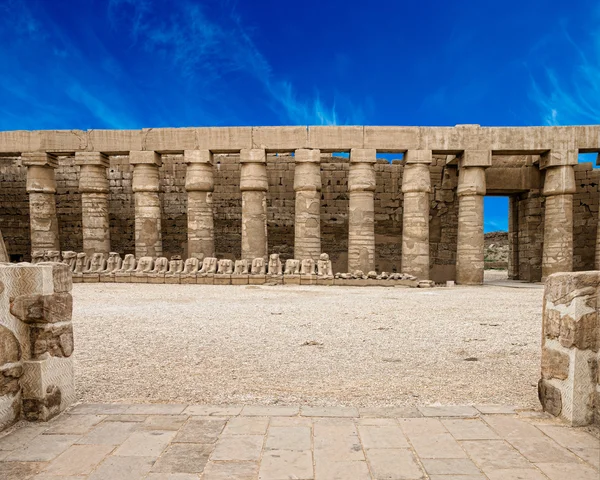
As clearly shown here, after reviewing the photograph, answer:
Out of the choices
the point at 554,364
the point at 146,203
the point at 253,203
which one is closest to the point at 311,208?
the point at 253,203

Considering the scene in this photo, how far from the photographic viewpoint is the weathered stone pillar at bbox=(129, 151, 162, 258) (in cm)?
1372

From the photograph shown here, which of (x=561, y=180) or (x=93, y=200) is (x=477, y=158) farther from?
(x=93, y=200)

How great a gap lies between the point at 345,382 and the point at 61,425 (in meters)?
2.26

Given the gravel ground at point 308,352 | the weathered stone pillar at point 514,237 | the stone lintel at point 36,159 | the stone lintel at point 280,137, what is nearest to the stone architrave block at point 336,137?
the stone lintel at point 280,137

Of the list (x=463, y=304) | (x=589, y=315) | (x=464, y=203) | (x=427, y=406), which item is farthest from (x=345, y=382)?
(x=464, y=203)

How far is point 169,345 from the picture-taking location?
482cm

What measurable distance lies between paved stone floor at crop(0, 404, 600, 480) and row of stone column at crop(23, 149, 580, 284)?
1065 cm

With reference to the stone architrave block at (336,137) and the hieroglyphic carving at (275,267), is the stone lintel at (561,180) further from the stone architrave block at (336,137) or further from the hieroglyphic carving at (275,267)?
the hieroglyphic carving at (275,267)

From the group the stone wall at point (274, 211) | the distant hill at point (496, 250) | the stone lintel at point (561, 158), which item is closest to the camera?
the stone lintel at point (561, 158)

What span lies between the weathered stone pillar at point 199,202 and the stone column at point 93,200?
10.3ft

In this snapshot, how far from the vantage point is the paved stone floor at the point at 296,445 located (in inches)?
84.1

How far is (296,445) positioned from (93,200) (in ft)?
46.1

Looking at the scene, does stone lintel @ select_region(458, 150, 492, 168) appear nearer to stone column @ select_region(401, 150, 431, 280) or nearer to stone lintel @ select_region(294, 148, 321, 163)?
stone column @ select_region(401, 150, 431, 280)

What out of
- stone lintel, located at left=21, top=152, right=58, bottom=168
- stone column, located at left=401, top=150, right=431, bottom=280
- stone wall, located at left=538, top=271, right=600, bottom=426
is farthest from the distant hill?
stone wall, located at left=538, top=271, right=600, bottom=426
